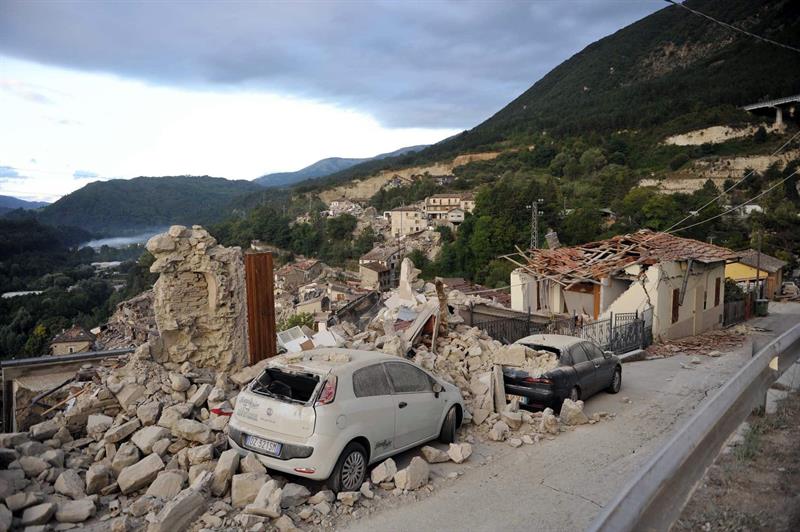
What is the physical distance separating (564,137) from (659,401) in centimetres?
12618

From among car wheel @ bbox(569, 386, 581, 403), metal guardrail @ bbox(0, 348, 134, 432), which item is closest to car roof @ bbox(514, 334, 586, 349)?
car wheel @ bbox(569, 386, 581, 403)

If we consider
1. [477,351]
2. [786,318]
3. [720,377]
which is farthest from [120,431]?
[786,318]

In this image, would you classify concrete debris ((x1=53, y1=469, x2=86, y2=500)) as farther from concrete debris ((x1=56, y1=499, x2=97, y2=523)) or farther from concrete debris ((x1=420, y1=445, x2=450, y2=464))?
concrete debris ((x1=420, y1=445, x2=450, y2=464))

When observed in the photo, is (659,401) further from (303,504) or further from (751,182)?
(751,182)

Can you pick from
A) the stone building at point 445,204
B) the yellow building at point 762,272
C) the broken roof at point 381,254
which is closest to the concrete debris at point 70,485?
the yellow building at point 762,272

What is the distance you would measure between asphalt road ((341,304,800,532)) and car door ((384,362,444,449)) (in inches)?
19.1

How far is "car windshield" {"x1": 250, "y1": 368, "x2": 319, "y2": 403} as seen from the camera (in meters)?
6.25

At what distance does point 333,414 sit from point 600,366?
273 inches

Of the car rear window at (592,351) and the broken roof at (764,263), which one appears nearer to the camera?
the car rear window at (592,351)

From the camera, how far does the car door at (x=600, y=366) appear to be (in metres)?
10.6

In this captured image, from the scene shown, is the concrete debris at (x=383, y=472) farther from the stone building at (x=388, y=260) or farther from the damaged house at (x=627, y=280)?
the stone building at (x=388, y=260)

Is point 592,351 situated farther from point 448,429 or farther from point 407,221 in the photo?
point 407,221

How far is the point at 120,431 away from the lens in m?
6.90

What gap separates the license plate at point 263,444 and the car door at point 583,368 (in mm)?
6264
